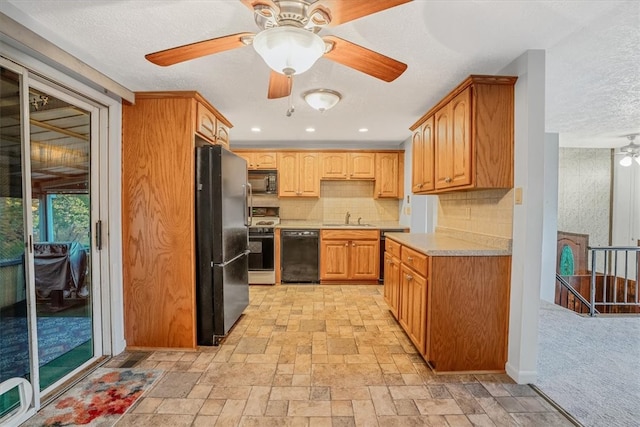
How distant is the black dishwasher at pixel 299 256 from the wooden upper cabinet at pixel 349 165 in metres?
1.04

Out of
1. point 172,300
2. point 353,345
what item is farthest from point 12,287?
point 353,345

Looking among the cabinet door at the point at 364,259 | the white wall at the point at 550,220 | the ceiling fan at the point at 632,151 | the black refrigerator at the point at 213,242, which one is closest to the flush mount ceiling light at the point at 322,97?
the black refrigerator at the point at 213,242

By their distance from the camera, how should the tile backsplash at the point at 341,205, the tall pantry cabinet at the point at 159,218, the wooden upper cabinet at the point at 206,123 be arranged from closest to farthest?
the tall pantry cabinet at the point at 159,218 < the wooden upper cabinet at the point at 206,123 < the tile backsplash at the point at 341,205

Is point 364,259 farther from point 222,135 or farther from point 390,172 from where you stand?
point 222,135

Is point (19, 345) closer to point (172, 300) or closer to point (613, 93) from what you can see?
point (172, 300)

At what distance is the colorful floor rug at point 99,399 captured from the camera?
5.59 ft

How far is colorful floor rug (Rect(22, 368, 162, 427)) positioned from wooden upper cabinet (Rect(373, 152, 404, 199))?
3839 mm

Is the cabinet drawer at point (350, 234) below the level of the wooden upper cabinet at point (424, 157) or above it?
below

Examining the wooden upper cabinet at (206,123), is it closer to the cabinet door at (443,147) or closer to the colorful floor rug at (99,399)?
the colorful floor rug at (99,399)

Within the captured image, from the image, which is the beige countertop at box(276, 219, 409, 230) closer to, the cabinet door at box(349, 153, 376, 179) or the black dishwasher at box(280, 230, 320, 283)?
the black dishwasher at box(280, 230, 320, 283)

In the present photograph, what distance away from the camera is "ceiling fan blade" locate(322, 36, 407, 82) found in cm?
141

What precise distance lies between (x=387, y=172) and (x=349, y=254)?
A: 1.48m

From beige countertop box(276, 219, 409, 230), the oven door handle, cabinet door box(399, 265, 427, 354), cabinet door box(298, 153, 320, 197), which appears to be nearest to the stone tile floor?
cabinet door box(399, 265, 427, 354)

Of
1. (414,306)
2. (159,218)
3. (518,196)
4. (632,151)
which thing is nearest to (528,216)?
(518,196)
